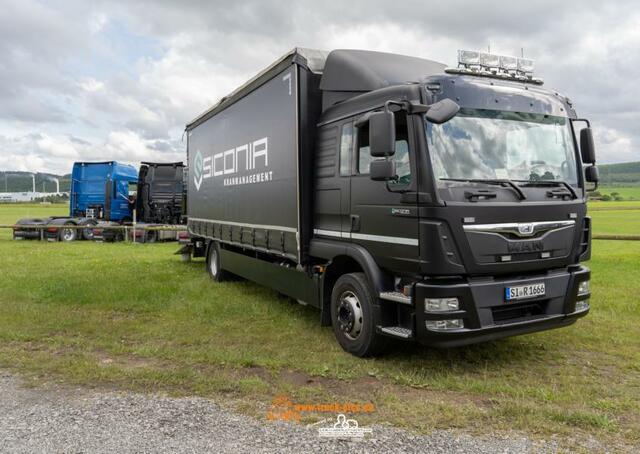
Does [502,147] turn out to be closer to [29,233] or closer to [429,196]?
[429,196]

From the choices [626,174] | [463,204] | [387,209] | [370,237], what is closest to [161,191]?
[370,237]

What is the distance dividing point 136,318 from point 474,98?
17.6 feet

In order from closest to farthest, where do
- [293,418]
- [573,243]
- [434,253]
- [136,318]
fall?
1. [293,418]
2. [434,253]
3. [573,243]
4. [136,318]

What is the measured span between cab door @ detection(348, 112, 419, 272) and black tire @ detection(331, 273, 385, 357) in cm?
40

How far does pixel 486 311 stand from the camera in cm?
471

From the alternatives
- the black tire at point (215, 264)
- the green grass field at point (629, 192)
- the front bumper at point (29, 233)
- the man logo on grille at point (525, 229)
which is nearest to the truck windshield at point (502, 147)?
the man logo on grille at point (525, 229)

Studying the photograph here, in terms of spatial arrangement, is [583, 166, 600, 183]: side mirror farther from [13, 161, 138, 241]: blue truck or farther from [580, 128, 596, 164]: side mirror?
[13, 161, 138, 241]: blue truck

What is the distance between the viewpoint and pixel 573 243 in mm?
5254

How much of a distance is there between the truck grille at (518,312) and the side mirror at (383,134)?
1.75 m

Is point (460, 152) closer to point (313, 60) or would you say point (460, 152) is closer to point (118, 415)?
point (313, 60)

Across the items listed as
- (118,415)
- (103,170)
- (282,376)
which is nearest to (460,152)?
(282,376)

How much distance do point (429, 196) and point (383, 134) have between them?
0.68m

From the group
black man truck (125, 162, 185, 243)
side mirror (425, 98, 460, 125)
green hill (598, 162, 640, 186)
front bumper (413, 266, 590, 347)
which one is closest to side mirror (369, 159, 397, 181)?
side mirror (425, 98, 460, 125)

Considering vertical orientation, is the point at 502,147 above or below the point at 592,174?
above
